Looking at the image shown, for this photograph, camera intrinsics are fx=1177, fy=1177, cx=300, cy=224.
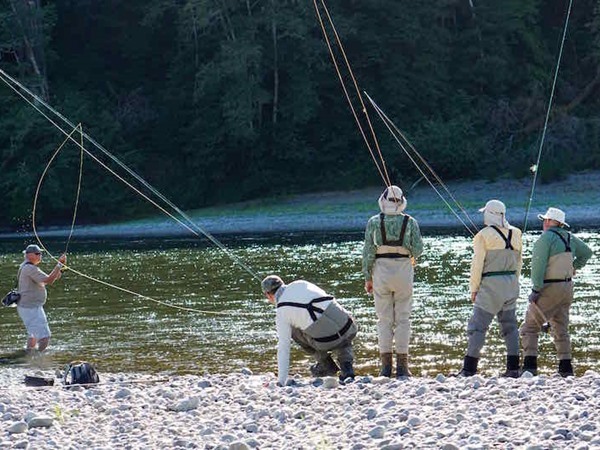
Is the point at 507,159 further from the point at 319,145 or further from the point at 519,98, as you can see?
the point at 319,145

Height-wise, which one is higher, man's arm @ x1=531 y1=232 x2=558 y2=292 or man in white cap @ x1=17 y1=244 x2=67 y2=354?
man's arm @ x1=531 y1=232 x2=558 y2=292

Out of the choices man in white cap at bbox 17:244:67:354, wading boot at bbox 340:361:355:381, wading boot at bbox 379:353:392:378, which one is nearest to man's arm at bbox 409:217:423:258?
wading boot at bbox 379:353:392:378

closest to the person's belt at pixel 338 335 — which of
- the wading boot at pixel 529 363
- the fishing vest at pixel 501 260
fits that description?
the fishing vest at pixel 501 260

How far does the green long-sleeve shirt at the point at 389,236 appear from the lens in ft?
32.0

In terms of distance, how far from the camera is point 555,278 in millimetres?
10008

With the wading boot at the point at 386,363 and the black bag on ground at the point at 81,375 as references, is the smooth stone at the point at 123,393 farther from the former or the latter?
the wading boot at the point at 386,363

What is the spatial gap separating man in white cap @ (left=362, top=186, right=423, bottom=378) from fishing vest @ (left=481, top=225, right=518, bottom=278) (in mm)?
566

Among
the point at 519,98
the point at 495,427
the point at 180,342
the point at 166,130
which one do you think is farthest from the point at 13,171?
the point at 495,427

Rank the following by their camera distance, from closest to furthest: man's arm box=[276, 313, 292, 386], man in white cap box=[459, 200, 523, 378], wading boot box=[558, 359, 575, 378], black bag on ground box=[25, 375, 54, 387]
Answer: man's arm box=[276, 313, 292, 386] < man in white cap box=[459, 200, 523, 378] < wading boot box=[558, 359, 575, 378] < black bag on ground box=[25, 375, 54, 387]

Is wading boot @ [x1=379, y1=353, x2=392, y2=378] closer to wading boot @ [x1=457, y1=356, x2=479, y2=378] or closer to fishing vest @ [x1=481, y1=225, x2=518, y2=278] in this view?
wading boot @ [x1=457, y1=356, x2=479, y2=378]

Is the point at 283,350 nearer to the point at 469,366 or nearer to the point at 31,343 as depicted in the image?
the point at 469,366

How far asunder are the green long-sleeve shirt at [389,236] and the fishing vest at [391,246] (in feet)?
0.06

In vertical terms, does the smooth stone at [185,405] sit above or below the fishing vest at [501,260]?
below

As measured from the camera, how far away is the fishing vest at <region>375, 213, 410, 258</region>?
9766 mm
